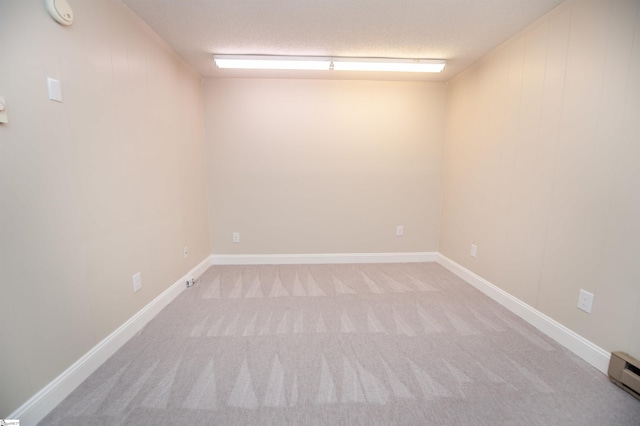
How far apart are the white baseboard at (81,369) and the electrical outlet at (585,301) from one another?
3.15 metres

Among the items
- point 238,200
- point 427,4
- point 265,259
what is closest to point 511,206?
point 427,4

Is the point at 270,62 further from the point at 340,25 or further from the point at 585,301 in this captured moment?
the point at 585,301

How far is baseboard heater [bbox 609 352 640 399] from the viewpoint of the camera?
4.21ft

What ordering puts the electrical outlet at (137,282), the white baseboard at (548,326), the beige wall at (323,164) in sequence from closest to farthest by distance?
the white baseboard at (548,326) → the electrical outlet at (137,282) → the beige wall at (323,164)

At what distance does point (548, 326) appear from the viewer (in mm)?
1827

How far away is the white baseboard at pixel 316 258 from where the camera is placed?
328 centimetres

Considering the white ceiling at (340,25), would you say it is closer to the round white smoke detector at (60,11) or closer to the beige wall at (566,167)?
the beige wall at (566,167)

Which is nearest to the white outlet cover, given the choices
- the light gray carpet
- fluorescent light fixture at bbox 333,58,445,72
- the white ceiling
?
the light gray carpet

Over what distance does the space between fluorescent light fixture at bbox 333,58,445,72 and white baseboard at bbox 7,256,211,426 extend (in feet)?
9.34

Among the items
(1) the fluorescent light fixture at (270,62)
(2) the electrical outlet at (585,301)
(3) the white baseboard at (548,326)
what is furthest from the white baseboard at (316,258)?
(1) the fluorescent light fixture at (270,62)

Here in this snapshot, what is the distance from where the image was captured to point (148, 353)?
1.66 m

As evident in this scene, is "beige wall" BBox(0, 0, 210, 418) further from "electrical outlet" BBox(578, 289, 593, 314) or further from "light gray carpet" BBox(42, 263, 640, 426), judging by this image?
"electrical outlet" BBox(578, 289, 593, 314)

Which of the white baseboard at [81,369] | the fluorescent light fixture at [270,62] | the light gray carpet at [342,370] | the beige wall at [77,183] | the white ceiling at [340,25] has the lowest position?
the light gray carpet at [342,370]

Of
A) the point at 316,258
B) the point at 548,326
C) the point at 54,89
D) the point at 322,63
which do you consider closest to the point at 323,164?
the point at 322,63
